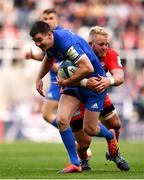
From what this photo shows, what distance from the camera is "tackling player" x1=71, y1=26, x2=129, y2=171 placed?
12.6 metres

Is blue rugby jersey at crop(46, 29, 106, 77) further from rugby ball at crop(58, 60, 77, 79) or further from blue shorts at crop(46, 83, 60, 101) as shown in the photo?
blue shorts at crop(46, 83, 60, 101)

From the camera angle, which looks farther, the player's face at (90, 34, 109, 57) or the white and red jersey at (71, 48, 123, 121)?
the white and red jersey at (71, 48, 123, 121)

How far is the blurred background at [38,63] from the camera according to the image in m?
27.3

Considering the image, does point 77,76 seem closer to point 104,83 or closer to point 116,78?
point 104,83

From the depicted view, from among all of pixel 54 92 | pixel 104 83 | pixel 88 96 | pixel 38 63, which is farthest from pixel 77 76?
pixel 38 63

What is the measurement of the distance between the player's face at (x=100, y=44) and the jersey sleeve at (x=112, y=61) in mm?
191

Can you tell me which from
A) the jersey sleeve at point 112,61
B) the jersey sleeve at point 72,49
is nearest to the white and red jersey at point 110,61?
the jersey sleeve at point 112,61

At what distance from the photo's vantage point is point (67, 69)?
40.2 feet

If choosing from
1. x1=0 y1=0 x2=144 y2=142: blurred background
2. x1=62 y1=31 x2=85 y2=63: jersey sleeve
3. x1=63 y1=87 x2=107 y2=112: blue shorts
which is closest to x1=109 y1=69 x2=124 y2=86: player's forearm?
x1=63 y1=87 x2=107 y2=112: blue shorts

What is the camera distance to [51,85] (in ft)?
56.3

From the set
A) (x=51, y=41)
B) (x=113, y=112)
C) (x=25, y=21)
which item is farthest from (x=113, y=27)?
(x=51, y=41)

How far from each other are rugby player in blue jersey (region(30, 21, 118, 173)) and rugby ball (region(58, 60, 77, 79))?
0.12 meters

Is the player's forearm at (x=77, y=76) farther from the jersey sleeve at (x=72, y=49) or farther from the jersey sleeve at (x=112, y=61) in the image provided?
the jersey sleeve at (x=112, y=61)

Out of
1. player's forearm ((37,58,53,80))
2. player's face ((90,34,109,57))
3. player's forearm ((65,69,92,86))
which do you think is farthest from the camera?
player's face ((90,34,109,57))
